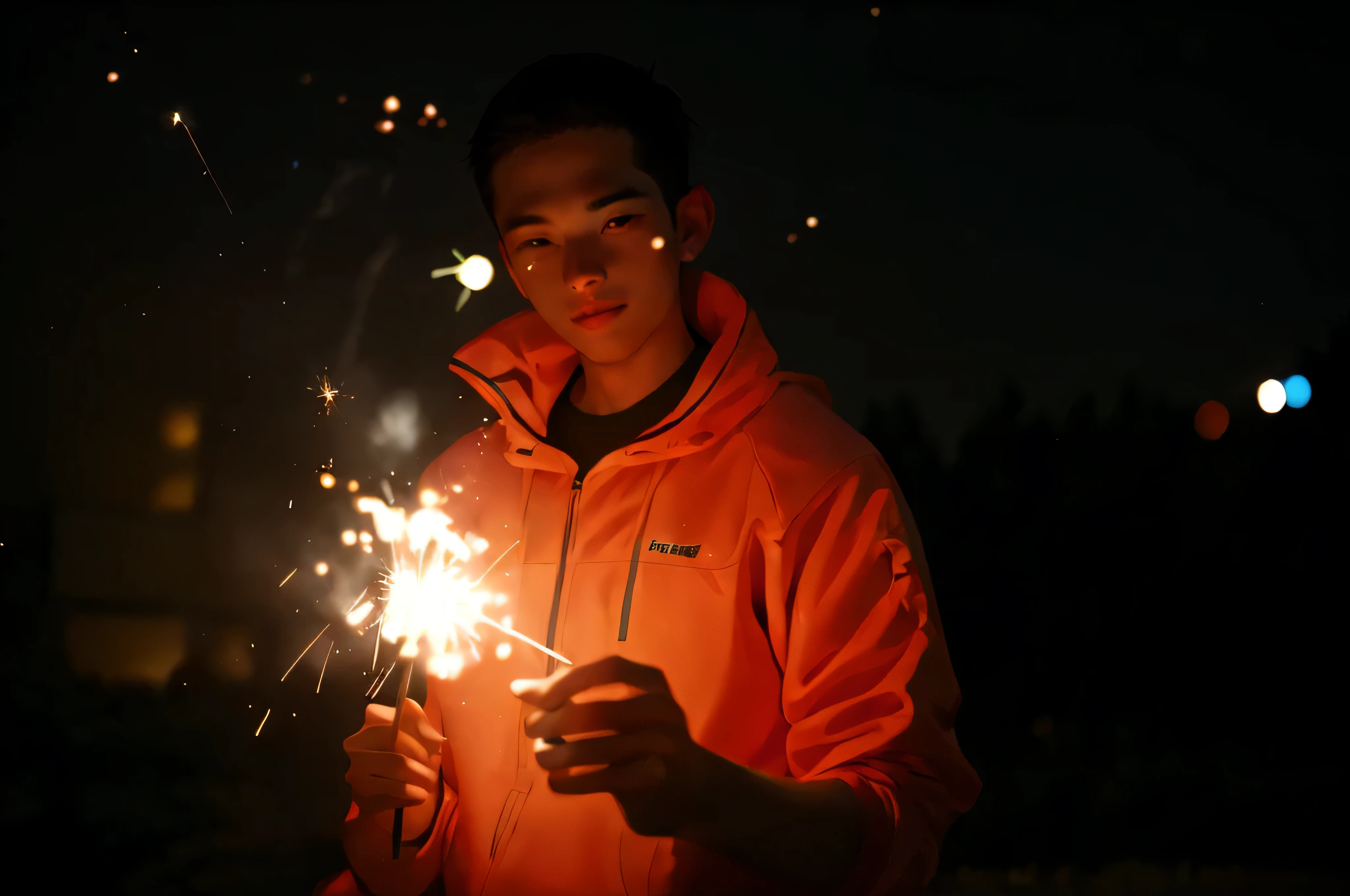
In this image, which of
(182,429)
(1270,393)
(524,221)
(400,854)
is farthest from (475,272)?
(1270,393)

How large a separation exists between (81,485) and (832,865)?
238 centimetres

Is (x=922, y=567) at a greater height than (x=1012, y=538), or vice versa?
(x=1012, y=538)

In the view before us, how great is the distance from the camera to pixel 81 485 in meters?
2.44

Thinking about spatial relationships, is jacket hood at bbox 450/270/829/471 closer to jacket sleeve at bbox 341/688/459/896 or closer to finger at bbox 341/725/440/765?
finger at bbox 341/725/440/765

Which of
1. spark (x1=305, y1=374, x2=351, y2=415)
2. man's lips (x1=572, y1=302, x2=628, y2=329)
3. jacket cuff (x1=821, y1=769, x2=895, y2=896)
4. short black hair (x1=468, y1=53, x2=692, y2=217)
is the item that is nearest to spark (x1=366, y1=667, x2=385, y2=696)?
spark (x1=305, y1=374, x2=351, y2=415)

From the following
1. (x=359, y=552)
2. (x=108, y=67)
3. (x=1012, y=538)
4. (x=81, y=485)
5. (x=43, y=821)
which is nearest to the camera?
(x=359, y=552)

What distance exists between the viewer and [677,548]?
1300mm

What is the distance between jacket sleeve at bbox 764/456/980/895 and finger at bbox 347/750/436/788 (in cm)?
55

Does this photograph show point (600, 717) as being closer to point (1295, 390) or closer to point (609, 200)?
point (609, 200)

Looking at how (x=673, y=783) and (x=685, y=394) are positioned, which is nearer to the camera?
(x=673, y=783)

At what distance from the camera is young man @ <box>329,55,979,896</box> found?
112cm

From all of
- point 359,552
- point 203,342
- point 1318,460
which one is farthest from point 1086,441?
point 203,342

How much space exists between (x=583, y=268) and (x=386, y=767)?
2.64ft

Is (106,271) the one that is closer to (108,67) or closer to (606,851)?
(108,67)
